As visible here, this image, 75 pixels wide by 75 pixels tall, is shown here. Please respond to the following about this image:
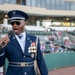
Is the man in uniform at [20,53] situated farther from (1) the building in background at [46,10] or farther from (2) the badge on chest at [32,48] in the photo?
(1) the building in background at [46,10]

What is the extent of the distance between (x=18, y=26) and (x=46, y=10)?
42.5 m

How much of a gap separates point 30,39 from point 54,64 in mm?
14744

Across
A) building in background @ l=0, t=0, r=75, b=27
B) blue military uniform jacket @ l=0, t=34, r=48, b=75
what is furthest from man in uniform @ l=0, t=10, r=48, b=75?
building in background @ l=0, t=0, r=75, b=27

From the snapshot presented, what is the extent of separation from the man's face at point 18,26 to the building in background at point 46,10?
3682 cm

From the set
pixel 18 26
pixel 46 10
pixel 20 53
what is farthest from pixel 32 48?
pixel 46 10

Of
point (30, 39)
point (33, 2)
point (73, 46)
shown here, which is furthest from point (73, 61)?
point (33, 2)

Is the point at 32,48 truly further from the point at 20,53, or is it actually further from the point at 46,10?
the point at 46,10

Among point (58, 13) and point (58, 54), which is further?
point (58, 13)

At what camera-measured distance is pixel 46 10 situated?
45688 millimetres

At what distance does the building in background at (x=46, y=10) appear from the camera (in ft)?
138

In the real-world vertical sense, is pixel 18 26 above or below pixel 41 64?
above

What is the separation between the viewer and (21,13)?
3.62 m

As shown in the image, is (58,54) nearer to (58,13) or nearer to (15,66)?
(15,66)

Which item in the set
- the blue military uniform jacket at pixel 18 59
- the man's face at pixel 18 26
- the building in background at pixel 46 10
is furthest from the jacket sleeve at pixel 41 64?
the building in background at pixel 46 10
